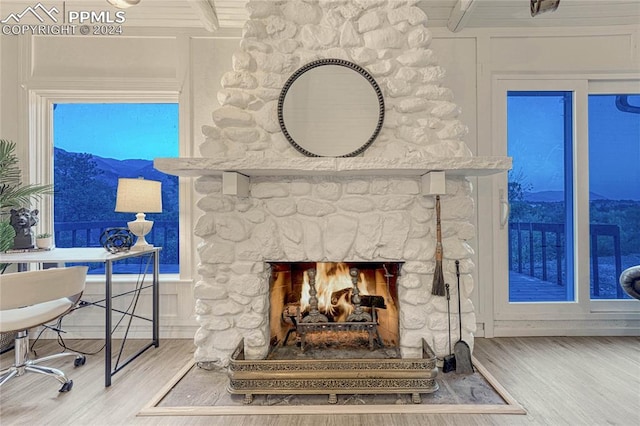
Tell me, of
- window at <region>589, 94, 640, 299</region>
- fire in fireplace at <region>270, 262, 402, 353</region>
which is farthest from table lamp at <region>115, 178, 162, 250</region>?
window at <region>589, 94, 640, 299</region>

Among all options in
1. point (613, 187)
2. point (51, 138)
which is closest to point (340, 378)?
point (613, 187)

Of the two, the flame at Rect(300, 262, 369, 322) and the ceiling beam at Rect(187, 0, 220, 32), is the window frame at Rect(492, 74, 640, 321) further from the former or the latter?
the ceiling beam at Rect(187, 0, 220, 32)

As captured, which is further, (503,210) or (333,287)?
(503,210)

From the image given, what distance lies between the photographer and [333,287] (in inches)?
97.1

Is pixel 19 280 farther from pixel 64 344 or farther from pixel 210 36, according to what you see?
pixel 210 36

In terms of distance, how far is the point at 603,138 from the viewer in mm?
2963

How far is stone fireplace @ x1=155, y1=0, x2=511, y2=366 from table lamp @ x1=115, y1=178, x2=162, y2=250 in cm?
52

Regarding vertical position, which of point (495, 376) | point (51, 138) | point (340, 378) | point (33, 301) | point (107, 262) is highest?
point (51, 138)

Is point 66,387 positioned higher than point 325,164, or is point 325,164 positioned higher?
point 325,164

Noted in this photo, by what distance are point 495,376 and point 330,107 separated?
2.06 m

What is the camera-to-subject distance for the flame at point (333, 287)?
245 centimetres

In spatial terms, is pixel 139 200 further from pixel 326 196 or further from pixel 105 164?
pixel 326 196

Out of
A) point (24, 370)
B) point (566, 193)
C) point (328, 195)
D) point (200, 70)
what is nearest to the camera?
point (24, 370)

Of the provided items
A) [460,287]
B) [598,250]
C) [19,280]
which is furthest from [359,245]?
[598,250]
